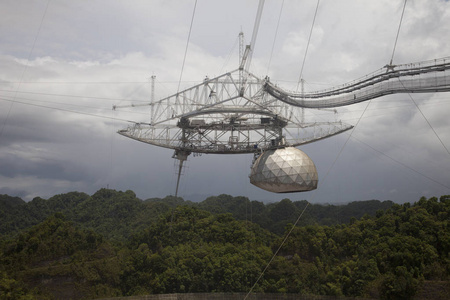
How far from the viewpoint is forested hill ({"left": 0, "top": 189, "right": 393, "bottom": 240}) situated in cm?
5647

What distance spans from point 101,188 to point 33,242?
34.1 metres

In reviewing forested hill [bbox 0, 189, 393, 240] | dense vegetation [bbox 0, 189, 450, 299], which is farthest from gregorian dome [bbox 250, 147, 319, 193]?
forested hill [bbox 0, 189, 393, 240]

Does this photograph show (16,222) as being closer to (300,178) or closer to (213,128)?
(213,128)

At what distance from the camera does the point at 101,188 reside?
227 ft

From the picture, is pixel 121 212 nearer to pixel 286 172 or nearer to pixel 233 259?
pixel 233 259

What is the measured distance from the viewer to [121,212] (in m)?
61.8

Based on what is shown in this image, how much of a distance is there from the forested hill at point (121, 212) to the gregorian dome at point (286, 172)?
3248 cm

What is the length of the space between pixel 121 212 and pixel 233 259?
32.8 m

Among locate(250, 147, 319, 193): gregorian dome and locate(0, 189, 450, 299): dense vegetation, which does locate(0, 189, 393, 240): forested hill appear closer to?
locate(0, 189, 450, 299): dense vegetation

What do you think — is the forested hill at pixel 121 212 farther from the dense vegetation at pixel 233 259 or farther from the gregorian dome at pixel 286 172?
the gregorian dome at pixel 286 172

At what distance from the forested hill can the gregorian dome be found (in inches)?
1279

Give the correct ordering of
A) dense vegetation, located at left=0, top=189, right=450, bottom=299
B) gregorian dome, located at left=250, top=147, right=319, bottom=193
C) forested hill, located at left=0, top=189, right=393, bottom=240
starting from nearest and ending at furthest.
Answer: gregorian dome, located at left=250, top=147, right=319, bottom=193 → dense vegetation, located at left=0, top=189, right=450, bottom=299 → forested hill, located at left=0, top=189, right=393, bottom=240

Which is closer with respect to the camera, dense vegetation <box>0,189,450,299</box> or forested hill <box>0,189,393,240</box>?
dense vegetation <box>0,189,450,299</box>

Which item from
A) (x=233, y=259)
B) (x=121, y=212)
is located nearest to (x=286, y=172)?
(x=233, y=259)
